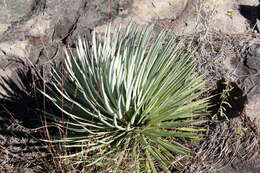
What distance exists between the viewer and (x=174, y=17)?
135 inches

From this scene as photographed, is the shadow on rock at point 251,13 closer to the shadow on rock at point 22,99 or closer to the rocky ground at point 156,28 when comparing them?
A: the rocky ground at point 156,28

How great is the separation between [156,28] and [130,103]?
3.82 ft

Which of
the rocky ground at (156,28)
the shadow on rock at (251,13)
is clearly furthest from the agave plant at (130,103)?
the shadow on rock at (251,13)


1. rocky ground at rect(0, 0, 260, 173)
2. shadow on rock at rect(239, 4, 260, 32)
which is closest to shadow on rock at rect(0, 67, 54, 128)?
rocky ground at rect(0, 0, 260, 173)

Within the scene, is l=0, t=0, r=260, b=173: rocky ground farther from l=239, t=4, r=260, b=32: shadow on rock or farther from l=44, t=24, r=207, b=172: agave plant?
l=44, t=24, r=207, b=172: agave plant

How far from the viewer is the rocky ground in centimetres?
276

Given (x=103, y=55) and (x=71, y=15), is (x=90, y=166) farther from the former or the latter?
(x=71, y=15)

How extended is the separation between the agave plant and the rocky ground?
412mm

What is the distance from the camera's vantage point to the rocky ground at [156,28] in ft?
9.05

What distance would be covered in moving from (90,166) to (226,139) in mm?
1098

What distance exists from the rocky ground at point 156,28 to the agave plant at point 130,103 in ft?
1.35

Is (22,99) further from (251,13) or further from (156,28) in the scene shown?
(251,13)

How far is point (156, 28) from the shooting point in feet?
11.0

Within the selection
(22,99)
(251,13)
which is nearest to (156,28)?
(251,13)
